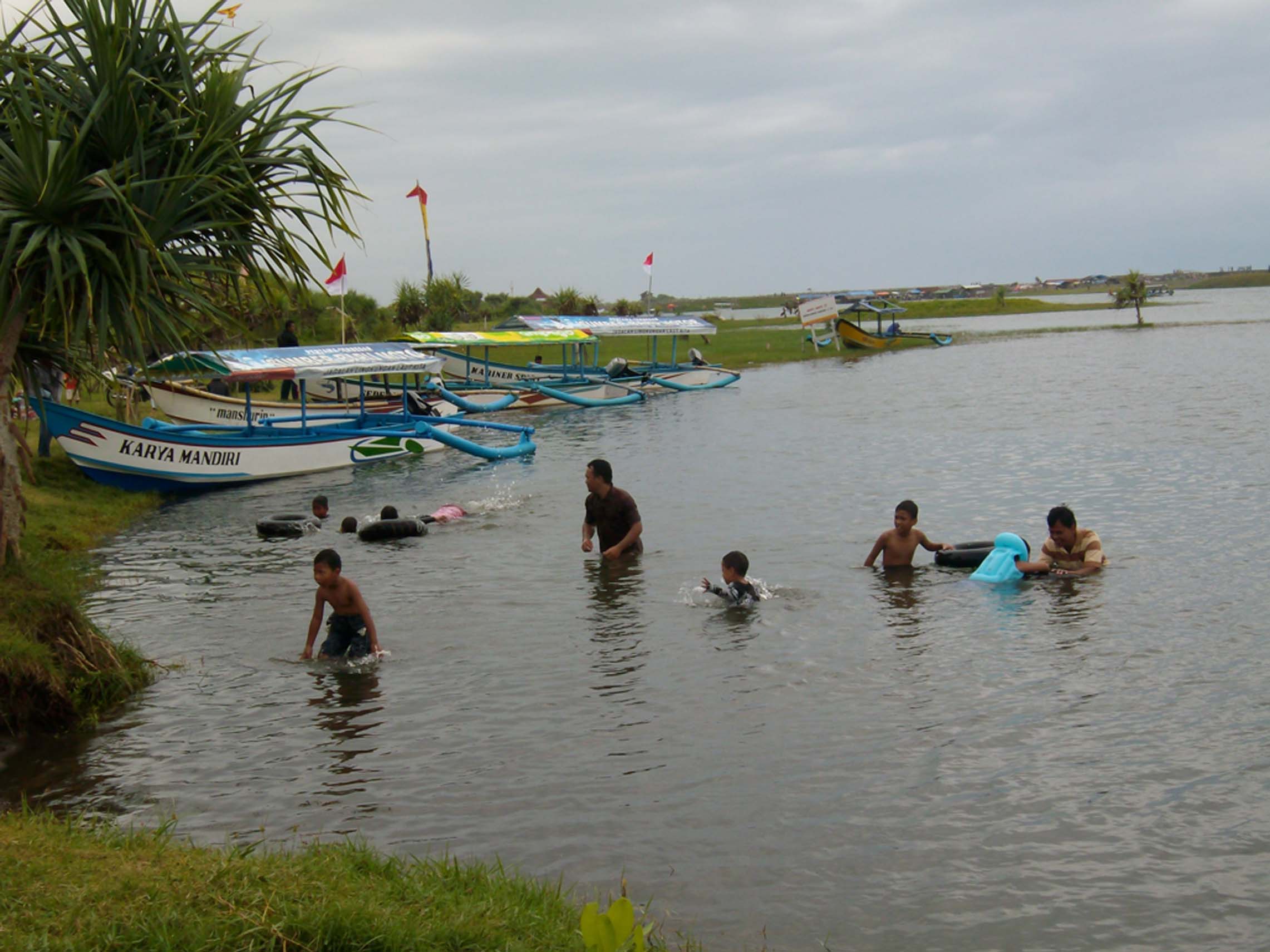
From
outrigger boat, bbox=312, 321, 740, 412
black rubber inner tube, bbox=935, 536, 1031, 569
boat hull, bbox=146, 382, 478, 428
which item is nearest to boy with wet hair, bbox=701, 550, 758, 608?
black rubber inner tube, bbox=935, 536, 1031, 569

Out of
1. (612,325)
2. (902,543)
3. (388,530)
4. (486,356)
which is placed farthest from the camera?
(612,325)

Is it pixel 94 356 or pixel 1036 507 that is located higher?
pixel 94 356

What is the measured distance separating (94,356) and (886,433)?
24355 mm

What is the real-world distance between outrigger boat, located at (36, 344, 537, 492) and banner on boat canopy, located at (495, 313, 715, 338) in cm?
1639

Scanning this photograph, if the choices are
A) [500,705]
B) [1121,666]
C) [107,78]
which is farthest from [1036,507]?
[107,78]

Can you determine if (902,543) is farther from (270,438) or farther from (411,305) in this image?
(411,305)

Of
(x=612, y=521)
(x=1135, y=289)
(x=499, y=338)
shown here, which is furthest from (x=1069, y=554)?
(x=1135, y=289)

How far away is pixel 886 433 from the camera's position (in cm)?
3166

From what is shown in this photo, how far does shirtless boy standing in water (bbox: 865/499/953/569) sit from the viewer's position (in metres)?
14.8

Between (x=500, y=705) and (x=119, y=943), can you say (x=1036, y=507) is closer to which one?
(x=500, y=705)

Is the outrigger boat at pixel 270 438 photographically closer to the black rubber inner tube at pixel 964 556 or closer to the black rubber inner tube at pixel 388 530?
the black rubber inner tube at pixel 388 530

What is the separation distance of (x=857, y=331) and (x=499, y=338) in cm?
3554

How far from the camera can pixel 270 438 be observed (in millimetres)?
25844

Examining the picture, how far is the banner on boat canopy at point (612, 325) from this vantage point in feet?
160
